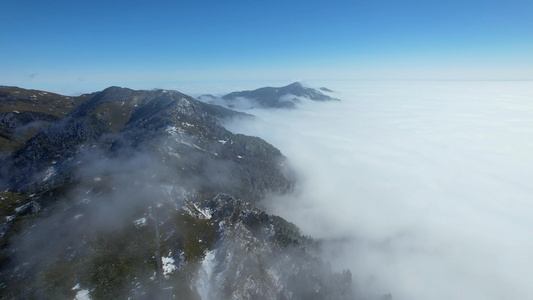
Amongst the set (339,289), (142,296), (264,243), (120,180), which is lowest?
(339,289)

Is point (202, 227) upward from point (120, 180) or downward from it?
downward

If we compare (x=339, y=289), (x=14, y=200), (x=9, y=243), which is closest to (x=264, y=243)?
(x=339, y=289)

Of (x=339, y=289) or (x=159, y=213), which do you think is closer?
(x=159, y=213)

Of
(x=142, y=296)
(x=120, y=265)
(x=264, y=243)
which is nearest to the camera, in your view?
(x=142, y=296)

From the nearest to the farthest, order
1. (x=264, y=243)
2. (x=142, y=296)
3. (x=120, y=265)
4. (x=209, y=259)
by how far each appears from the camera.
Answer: (x=142, y=296) → (x=120, y=265) → (x=209, y=259) → (x=264, y=243)

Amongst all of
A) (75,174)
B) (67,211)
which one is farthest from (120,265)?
(75,174)

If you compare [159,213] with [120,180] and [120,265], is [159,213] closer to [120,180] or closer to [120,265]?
[120,265]

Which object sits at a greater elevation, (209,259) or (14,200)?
(14,200)

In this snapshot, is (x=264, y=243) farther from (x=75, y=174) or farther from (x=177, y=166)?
(x=75, y=174)

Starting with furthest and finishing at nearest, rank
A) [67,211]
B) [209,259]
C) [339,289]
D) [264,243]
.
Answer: [339,289], [264,243], [67,211], [209,259]
